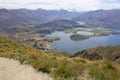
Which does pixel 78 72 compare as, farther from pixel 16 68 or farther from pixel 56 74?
pixel 16 68

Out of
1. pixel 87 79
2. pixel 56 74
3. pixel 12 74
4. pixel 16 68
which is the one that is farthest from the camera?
pixel 16 68

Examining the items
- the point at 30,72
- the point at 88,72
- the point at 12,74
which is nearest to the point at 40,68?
the point at 30,72

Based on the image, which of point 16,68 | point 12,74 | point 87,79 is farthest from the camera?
point 16,68

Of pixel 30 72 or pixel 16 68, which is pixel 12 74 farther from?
pixel 16 68

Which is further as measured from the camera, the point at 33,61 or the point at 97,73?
the point at 33,61

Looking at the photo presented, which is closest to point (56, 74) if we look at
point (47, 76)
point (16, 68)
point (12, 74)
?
point (47, 76)

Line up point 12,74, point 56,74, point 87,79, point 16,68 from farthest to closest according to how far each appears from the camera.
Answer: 1. point 16,68
2. point 12,74
3. point 56,74
4. point 87,79

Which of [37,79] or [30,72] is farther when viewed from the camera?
[30,72]

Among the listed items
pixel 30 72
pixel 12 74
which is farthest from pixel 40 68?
pixel 12 74
